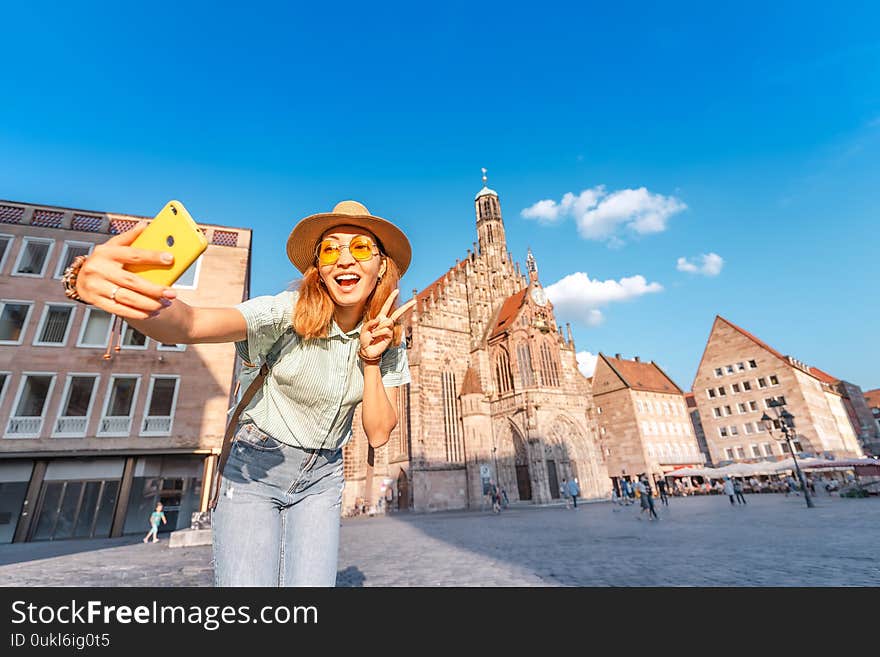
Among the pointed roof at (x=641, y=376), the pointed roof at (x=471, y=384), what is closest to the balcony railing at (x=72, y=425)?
the pointed roof at (x=471, y=384)

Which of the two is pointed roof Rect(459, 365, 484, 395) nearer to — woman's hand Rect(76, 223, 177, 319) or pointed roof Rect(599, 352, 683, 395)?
pointed roof Rect(599, 352, 683, 395)

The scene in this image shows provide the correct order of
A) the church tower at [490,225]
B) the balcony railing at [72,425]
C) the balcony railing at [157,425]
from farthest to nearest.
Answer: the church tower at [490,225]
the balcony railing at [157,425]
the balcony railing at [72,425]

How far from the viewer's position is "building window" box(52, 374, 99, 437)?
50.7ft

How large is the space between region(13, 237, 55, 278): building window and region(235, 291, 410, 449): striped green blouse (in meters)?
22.3

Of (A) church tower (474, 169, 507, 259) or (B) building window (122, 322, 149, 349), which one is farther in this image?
(A) church tower (474, 169, 507, 259)

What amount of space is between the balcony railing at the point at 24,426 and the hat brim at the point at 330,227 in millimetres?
19640

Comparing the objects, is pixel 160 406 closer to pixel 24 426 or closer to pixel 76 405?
pixel 76 405

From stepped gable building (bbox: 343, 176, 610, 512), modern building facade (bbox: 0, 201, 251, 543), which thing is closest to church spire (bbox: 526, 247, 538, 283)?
stepped gable building (bbox: 343, 176, 610, 512)

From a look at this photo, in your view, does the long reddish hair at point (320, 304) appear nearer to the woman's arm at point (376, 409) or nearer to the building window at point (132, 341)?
the woman's arm at point (376, 409)

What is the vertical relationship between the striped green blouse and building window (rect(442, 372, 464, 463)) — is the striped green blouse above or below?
below

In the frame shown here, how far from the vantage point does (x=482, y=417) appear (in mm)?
29594

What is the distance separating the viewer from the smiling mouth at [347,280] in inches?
76.6

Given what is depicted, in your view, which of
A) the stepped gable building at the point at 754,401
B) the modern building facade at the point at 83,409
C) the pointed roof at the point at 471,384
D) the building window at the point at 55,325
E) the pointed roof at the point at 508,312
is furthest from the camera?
the stepped gable building at the point at 754,401
